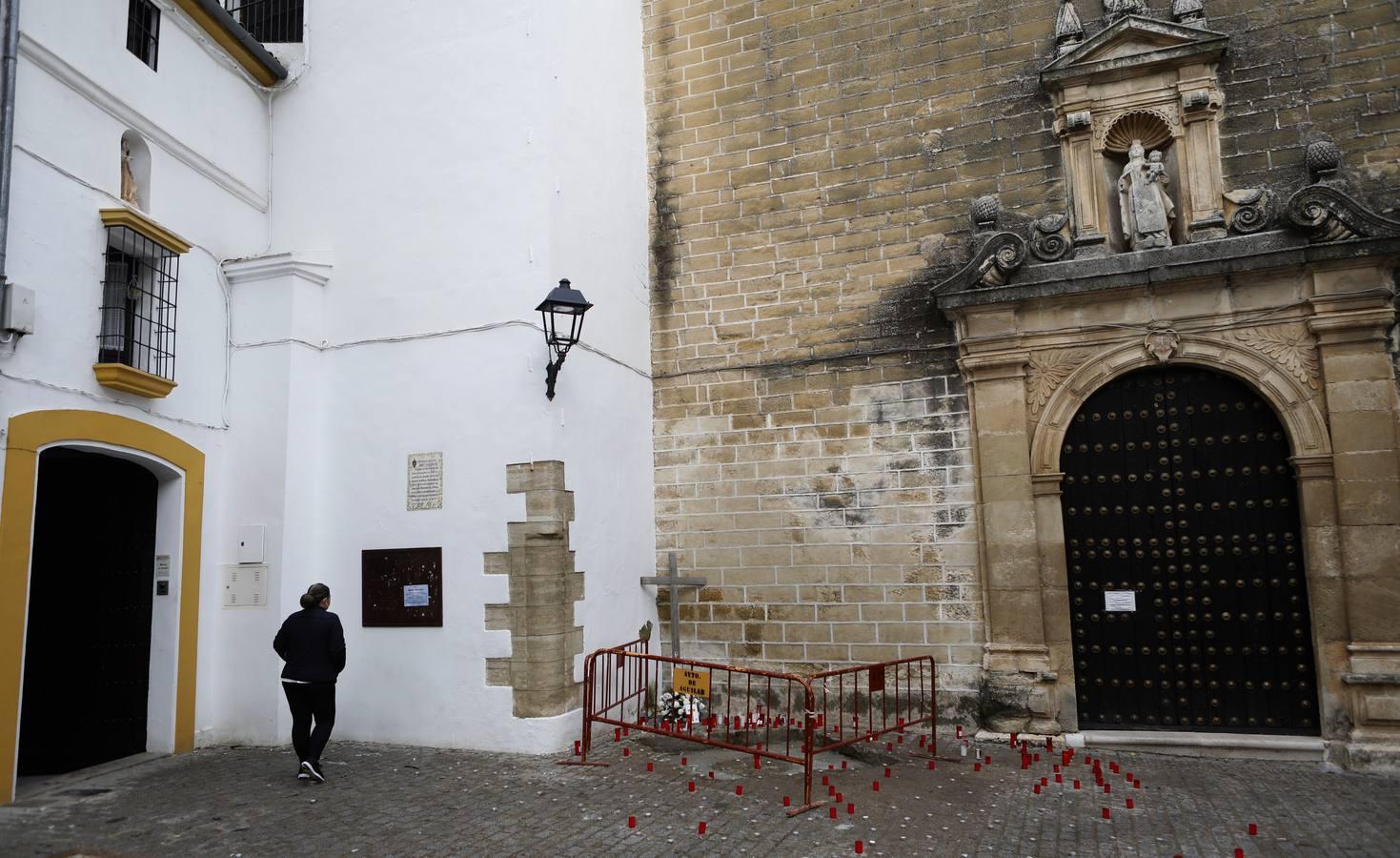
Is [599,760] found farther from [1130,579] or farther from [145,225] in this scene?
[145,225]

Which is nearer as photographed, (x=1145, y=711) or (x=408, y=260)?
(x=1145, y=711)

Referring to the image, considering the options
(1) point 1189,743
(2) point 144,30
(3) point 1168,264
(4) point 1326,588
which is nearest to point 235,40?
(2) point 144,30

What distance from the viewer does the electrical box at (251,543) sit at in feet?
23.1

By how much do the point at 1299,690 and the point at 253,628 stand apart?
756cm

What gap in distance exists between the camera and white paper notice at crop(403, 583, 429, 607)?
6941 millimetres

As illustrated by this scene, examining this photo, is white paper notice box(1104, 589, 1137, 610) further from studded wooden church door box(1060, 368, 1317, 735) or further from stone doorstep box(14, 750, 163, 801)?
stone doorstep box(14, 750, 163, 801)

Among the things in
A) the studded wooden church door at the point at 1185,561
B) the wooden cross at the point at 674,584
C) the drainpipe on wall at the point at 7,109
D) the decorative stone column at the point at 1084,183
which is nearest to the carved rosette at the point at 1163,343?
the studded wooden church door at the point at 1185,561

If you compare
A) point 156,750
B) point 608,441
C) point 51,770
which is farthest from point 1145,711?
point 51,770

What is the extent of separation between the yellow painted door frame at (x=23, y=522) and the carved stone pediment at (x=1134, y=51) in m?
7.30

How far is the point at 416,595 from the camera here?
6961 millimetres

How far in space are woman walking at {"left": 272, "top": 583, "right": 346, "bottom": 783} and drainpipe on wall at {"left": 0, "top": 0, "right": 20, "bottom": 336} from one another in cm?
251

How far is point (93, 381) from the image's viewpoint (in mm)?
6090

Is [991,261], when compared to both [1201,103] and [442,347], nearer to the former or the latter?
[1201,103]

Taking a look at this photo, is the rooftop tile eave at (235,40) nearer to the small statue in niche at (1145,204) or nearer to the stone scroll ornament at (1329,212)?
the small statue in niche at (1145,204)
